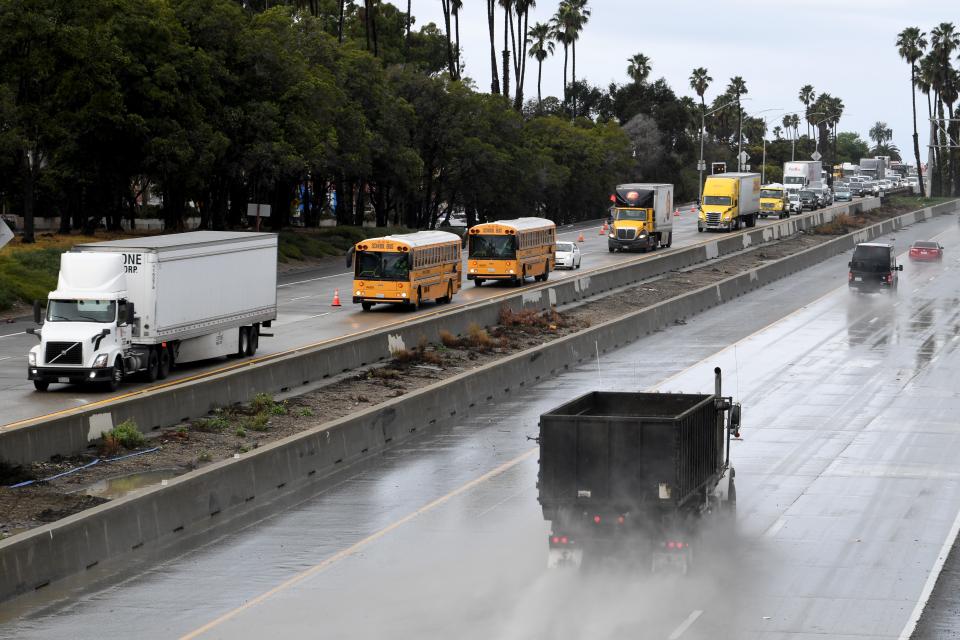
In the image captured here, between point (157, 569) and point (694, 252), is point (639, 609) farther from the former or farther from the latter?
point (694, 252)

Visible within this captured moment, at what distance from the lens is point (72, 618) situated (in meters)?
17.0

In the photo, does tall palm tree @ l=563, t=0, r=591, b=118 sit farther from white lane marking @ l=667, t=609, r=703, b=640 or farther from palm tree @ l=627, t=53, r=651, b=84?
white lane marking @ l=667, t=609, r=703, b=640

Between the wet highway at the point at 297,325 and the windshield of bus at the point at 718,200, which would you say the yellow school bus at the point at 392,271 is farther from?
the windshield of bus at the point at 718,200

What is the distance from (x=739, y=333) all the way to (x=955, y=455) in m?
21.5

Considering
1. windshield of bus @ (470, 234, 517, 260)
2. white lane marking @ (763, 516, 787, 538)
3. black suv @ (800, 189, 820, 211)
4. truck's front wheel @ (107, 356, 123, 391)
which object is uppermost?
black suv @ (800, 189, 820, 211)

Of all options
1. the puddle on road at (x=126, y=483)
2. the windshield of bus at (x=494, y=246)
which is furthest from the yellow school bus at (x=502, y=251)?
the puddle on road at (x=126, y=483)

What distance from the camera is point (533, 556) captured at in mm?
19609

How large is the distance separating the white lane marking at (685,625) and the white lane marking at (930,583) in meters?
2.30

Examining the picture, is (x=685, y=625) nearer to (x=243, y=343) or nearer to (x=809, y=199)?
(x=243, y=343)

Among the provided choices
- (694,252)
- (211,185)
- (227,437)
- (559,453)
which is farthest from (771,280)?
(559,453)

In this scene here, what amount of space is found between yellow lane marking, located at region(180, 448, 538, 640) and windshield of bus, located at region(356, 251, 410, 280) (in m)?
24.3

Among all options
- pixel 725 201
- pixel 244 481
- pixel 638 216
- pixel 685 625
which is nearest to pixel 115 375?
pixel 244 481

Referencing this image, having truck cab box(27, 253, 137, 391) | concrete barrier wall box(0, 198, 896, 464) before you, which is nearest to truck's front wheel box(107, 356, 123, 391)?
truck cab box(27, 253, 137, 391)

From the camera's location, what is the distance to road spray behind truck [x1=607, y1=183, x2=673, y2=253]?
78250mm
